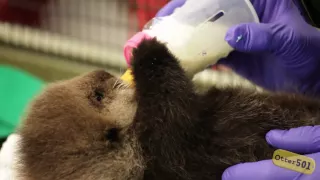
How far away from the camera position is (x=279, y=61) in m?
1.02

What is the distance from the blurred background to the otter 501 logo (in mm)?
1097

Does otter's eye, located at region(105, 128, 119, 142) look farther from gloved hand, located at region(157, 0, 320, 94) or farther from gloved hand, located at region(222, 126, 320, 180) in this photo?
gloved hand, located at region(157, 0, 320, 94)

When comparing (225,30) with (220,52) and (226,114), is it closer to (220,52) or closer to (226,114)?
(220,52)

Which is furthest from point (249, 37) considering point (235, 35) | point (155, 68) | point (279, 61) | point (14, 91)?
point (14, 91)

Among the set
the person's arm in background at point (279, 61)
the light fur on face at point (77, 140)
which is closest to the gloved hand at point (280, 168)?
the person's arm in background at point (279, 61)

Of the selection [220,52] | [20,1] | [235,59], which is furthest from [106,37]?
[220,52]

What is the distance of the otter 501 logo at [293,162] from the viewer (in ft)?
2.33

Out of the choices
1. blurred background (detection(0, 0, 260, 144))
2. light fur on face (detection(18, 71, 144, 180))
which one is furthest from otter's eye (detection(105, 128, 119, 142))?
blurred background (detection(0, 0, 260, 144))

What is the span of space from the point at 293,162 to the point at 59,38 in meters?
1.50

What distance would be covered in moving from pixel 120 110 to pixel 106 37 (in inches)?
49.2

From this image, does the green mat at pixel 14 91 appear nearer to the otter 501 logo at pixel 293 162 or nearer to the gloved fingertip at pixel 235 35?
the gloved fingertip at pixel 235 35

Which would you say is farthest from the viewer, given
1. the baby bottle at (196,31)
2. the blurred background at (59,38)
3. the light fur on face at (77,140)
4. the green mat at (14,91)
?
the blurred background at (59,38)

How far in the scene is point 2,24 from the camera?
2.13 meters

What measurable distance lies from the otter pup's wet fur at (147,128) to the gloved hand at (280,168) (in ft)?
0.05
